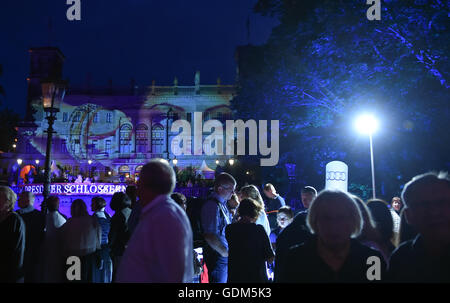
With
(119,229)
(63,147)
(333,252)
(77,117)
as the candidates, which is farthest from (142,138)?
(333,252)

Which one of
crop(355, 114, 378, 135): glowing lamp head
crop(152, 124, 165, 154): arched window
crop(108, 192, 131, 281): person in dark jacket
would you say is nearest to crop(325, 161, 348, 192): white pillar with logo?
crop(355, 114, 378, 135): glowing lamp head

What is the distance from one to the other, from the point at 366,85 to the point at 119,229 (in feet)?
27.5

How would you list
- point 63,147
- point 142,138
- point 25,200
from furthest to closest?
point 142,138, point 63,147, point 25,200

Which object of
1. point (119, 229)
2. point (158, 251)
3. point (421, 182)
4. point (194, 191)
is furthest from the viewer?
point (194, 191)

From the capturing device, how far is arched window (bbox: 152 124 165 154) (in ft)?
154

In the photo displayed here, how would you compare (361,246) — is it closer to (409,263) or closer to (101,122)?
(409,263)

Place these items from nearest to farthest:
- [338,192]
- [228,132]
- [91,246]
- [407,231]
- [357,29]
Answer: [338,192] < [407,231] < [91,246] < [357,29] < [228,132]

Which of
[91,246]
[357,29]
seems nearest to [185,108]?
[357,29]

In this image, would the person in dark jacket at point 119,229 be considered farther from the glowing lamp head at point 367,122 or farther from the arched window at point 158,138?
the arched window at point 158,138

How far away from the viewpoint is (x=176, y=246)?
232 centimetres

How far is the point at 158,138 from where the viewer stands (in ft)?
154

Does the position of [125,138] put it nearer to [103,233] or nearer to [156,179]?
[103,233]

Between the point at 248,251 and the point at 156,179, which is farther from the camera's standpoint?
the point at 248,251

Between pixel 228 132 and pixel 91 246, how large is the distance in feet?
132
